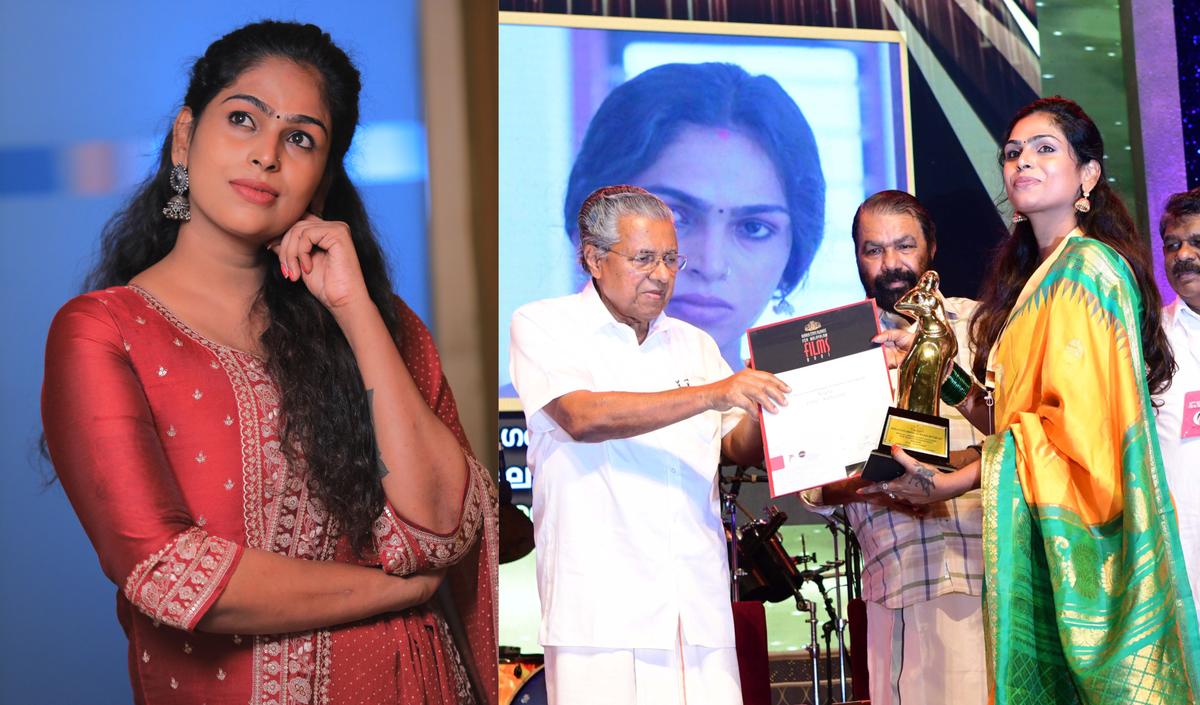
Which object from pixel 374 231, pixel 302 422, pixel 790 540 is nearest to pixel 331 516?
pixel 302 422

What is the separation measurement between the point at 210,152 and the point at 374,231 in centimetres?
43

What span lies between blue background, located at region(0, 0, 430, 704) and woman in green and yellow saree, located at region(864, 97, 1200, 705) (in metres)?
1.54

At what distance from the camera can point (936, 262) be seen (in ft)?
21.0

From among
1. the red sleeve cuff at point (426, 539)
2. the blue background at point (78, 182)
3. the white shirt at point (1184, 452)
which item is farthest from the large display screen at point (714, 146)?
the red sleeve cuff at point (426, 539)

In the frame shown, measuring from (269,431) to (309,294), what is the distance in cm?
37

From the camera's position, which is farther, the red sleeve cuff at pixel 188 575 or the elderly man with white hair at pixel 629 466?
the elderly man with white hair at pixel 629 466

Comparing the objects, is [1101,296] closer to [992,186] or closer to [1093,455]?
[1093,455]

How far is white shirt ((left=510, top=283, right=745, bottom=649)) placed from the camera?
3027 millimetres

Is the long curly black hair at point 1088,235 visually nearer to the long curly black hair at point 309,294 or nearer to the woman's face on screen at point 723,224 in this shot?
the long curly black hair at point 309,294

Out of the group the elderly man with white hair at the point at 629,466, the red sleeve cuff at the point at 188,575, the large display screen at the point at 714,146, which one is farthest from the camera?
the large display screen at the point at 714,146

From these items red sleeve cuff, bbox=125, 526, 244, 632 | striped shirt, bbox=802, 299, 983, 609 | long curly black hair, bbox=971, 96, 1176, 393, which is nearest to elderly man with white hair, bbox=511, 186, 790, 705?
striped shirt, bbox=802, 299, 983, 609

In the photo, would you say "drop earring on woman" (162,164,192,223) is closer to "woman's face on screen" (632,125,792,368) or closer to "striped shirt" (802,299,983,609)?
"striped shirt" (802,299,983,609)

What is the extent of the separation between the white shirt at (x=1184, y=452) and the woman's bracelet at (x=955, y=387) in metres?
0.86

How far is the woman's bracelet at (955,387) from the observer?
334cm
